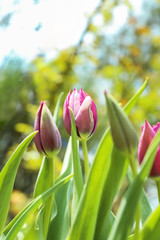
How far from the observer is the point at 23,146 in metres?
0.28

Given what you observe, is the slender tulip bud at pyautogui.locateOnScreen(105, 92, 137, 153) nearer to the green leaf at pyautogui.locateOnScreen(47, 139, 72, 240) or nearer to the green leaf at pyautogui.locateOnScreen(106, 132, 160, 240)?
the green leaf at pyautogui.locateOnScreen(106, 132, 160, 240)

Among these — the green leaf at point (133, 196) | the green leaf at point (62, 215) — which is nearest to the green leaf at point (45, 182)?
the green leaf at point (62, 215)

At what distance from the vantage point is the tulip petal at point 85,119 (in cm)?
28

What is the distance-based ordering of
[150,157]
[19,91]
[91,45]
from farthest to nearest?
[91,45]
[19,91]
[150,157]

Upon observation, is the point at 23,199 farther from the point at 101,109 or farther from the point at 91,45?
the point at 91,45

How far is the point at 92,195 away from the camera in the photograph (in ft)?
0.76

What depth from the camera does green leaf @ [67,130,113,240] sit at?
23 cm

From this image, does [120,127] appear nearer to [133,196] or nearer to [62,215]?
[133,196]

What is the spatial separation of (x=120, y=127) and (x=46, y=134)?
96 mm

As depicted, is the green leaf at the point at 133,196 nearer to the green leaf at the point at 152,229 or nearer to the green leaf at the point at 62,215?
the green leaf at the point at 152,229

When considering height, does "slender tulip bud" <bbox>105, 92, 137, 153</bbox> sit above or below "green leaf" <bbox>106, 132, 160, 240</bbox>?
above

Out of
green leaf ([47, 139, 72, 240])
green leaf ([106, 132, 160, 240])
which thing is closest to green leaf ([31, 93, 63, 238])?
green leaf ([47, 139, 72, 240])

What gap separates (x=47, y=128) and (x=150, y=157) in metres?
0.11

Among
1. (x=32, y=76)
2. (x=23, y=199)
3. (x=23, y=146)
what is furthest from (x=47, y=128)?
(x=32, y=76)
